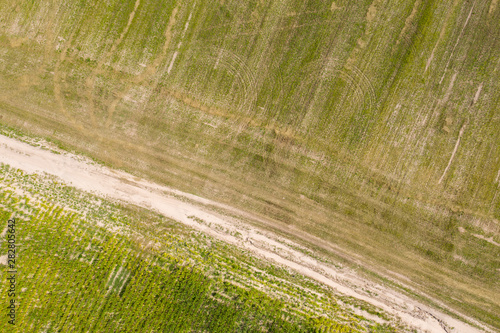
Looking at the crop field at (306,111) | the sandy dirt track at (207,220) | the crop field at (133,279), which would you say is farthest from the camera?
the crop field at (306,111)

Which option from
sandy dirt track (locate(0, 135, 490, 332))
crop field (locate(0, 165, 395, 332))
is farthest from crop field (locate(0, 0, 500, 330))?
crop field (locate(0, 165, 395, 332))

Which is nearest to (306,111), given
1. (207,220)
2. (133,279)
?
(207,220)

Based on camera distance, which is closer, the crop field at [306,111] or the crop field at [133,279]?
the crop field at [133,279]

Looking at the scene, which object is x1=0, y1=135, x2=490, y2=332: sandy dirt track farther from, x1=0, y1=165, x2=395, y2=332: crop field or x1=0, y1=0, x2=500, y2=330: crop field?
x1=0, y1=0, x2=500, y2=330: crop field

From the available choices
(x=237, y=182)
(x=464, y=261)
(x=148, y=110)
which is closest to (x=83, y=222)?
(x=148, y=110)

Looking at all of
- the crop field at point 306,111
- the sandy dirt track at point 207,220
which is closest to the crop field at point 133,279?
the sandy dirt track at point 207,220

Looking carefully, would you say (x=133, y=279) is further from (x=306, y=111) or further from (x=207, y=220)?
(x=306, y=111)

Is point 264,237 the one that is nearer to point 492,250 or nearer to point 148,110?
point 148,110

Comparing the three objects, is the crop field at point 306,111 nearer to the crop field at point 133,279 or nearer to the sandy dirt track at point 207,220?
the sandy dirt track at point 207,220
